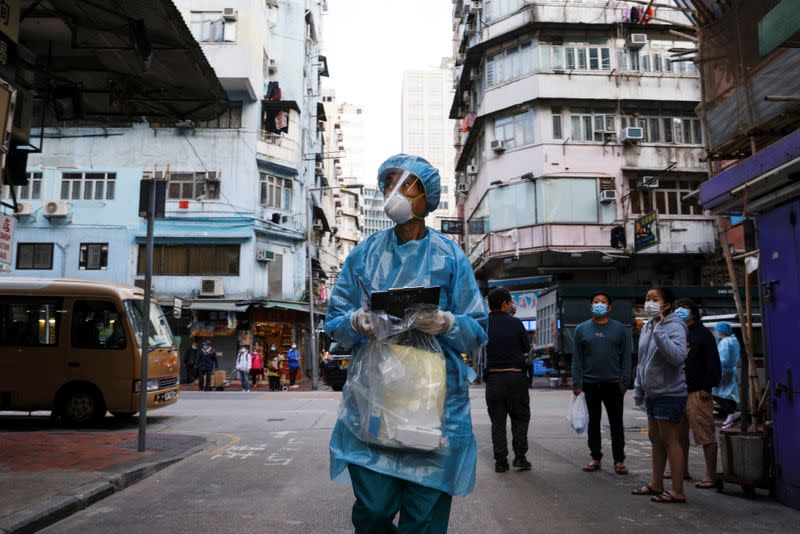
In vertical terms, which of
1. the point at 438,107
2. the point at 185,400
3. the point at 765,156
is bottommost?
the point at 185,400

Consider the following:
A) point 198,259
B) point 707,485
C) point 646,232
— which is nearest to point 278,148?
point 198,259

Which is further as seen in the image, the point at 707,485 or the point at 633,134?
the point at 633,134

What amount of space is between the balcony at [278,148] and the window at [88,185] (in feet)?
22.4

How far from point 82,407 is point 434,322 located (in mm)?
10095

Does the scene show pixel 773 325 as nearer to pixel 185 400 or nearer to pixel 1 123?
pixel 1 123

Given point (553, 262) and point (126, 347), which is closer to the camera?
point (126, 347)

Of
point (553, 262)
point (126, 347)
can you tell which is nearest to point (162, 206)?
point (126, 347)

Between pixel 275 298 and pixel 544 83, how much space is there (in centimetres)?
1526

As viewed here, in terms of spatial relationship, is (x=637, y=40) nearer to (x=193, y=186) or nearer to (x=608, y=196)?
(x=608, y=196)

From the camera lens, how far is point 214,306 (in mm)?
29719

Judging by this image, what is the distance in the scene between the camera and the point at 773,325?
5.71 metres

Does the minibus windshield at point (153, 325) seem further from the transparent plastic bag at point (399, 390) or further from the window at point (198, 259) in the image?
the window at point (198, 259)

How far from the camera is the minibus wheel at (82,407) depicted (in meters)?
11.1

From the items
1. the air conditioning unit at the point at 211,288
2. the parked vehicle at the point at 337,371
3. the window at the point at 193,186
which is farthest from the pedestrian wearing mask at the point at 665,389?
the window at the point at 193,186
